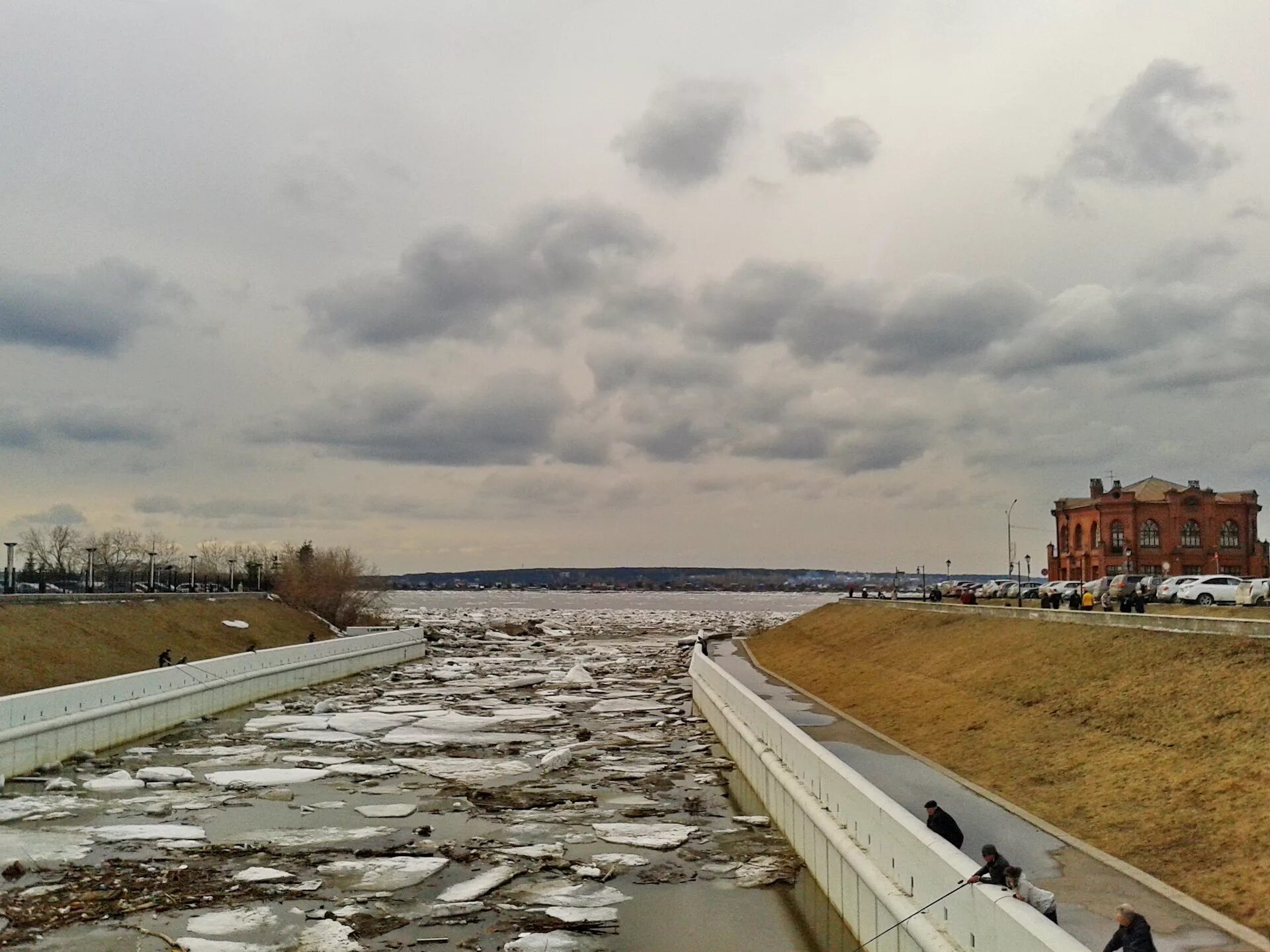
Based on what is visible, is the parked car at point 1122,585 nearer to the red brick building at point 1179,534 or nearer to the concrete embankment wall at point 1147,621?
the concrete embankment wall at point 1147,621

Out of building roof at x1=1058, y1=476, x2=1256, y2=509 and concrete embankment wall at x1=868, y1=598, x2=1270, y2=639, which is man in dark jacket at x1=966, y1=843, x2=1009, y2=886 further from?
building roof at x1=1058, y1=476, x2=1256, y2=509

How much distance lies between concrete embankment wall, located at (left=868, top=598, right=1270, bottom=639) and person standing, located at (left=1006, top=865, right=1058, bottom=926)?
15.6m

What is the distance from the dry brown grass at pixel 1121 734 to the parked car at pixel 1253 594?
8.49m

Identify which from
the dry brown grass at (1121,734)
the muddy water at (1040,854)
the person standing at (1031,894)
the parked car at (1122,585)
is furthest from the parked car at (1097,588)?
the person standing at (1031,894)

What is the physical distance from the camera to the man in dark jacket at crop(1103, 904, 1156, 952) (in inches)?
337

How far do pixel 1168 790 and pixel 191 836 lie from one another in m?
16.9

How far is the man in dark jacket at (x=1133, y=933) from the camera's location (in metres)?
8.56

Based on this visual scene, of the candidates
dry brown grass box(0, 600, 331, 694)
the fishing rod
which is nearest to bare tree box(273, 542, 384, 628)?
dry brown grass box(0, 600, 331, 694)

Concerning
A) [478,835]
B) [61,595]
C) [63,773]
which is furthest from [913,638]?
[61,595]

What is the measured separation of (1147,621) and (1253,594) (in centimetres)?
1323

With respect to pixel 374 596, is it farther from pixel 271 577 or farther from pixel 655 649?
pixel 655 649

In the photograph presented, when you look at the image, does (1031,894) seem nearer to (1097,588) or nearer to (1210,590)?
(1210,590)

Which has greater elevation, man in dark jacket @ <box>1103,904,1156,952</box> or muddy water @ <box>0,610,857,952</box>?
man in dark jacket @ <box>1103,904,1156,952</box>

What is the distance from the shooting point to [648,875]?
16.1 m
